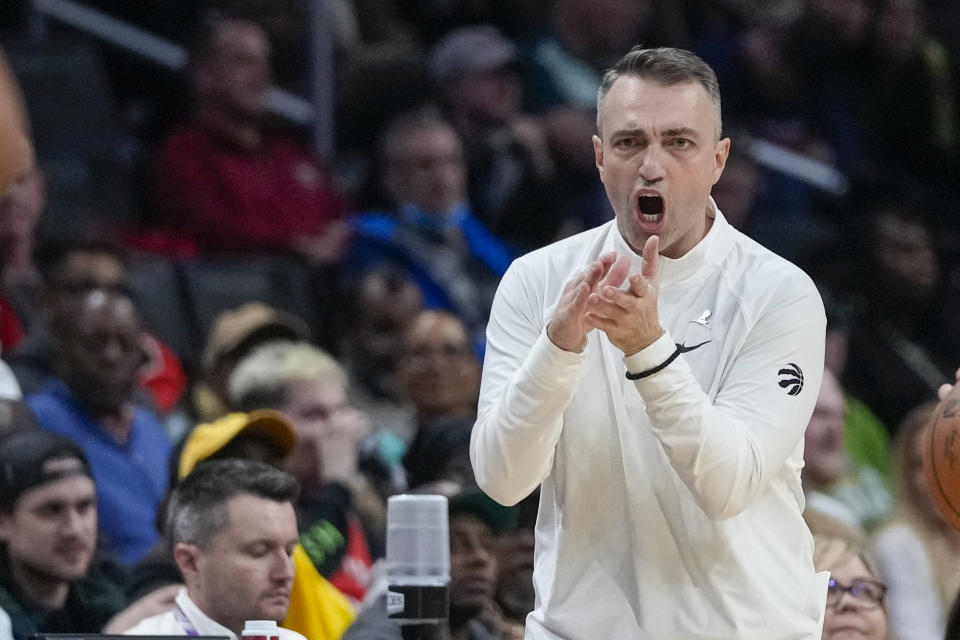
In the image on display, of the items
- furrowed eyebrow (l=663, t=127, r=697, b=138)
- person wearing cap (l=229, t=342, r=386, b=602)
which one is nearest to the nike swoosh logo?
furrowed eyebrow (l=663, t=127, r=697, b=138)

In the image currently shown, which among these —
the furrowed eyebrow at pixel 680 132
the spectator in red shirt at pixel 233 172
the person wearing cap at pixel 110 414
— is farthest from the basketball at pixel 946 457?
the spectator in red shirt at pixel 233 172

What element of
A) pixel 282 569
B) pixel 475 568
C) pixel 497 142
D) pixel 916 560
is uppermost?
pixel 497 142

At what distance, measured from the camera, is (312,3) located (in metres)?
9.20

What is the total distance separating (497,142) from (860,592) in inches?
173

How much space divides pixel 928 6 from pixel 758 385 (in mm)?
8536

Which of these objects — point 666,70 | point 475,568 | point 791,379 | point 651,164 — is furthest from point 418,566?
point 475,568

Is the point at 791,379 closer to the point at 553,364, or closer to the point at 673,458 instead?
the point at 673,458

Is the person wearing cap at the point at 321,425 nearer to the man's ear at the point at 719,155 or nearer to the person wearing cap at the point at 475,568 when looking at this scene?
the person wearing cap at the point at 475,568

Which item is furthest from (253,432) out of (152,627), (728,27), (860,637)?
(728,27)

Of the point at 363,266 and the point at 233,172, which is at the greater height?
the point at 233,172

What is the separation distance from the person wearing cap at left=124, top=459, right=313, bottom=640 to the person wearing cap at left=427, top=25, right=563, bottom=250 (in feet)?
14.5

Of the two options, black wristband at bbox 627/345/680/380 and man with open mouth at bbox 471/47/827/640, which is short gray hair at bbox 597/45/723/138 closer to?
man with open mouth at bbox 471/47/827/640

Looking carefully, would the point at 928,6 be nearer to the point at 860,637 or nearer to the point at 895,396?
the point at 895,396

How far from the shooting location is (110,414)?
6.74 meters
